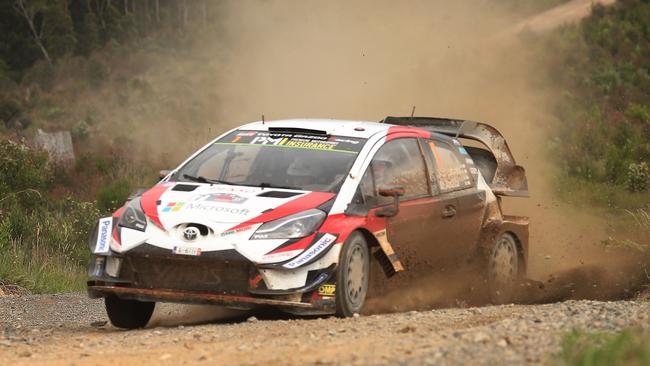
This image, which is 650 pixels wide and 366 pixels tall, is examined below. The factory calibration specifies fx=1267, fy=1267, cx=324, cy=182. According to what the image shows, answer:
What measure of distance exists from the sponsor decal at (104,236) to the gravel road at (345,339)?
0.58 metres

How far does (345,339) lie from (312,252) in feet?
4.45

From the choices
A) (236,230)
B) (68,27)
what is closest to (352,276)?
(236,230)

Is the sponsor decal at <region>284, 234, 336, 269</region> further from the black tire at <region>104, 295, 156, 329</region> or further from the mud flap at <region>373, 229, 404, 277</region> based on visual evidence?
the black tire at <region>104, 295, 156, 329</region>

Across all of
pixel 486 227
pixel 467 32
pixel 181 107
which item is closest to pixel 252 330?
pixel 486 227

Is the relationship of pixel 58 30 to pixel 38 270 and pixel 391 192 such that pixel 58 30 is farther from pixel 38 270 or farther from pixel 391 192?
pixel 391 192

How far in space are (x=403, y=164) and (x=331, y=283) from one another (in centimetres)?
175

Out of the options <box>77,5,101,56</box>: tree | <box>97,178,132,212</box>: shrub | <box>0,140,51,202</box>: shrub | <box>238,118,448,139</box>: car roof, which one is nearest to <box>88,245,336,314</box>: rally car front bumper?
<box>238,118,448,139</box>: car roof

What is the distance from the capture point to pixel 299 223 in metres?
8.56

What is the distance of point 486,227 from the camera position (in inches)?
427

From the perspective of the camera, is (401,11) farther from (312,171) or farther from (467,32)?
(312,171)

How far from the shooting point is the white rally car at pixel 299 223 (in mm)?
8445

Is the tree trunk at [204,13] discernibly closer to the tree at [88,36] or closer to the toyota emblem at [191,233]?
the tree at [88,36]

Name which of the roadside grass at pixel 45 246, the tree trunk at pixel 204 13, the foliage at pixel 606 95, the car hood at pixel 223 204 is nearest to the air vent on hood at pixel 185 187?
the car hood at pixel 223 204

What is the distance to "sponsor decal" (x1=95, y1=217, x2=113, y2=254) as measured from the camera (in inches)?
347
